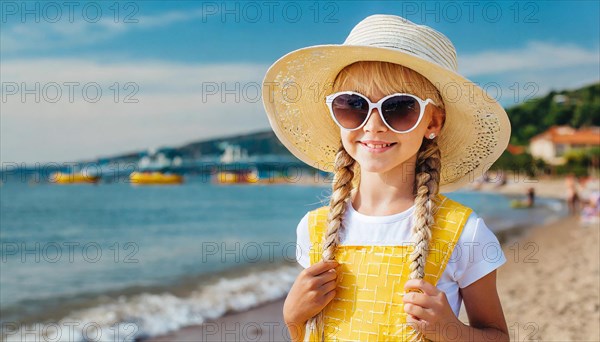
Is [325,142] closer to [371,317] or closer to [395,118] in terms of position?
[395,118]

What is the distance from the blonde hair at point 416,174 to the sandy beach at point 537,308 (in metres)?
3.90

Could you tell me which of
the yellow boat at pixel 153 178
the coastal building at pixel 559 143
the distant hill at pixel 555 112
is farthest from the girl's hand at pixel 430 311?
the distant hill at pixel 555 112

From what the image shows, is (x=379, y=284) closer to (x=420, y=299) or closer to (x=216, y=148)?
(x=420, y=299)

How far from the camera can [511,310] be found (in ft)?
23.0

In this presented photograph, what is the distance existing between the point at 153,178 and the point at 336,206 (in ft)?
259

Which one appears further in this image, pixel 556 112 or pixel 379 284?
pixel 556 112

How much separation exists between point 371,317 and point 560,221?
20.8 metres

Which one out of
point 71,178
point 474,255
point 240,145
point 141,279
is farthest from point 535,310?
point 71,178

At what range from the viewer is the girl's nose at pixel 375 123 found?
6.81 ft

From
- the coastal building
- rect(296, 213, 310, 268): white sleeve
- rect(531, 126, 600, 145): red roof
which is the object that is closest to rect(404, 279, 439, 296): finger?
rect(296, 213, 310, 268): white sleeve

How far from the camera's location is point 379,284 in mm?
2045

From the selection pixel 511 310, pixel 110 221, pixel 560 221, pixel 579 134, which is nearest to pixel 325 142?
pixel 511 310

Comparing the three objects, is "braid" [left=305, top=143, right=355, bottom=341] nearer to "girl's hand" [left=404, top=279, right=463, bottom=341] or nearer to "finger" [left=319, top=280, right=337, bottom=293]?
"finger" [left=319, top=280, right=337, bottom=293]

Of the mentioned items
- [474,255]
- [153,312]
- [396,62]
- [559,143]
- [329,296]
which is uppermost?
[396,62]
